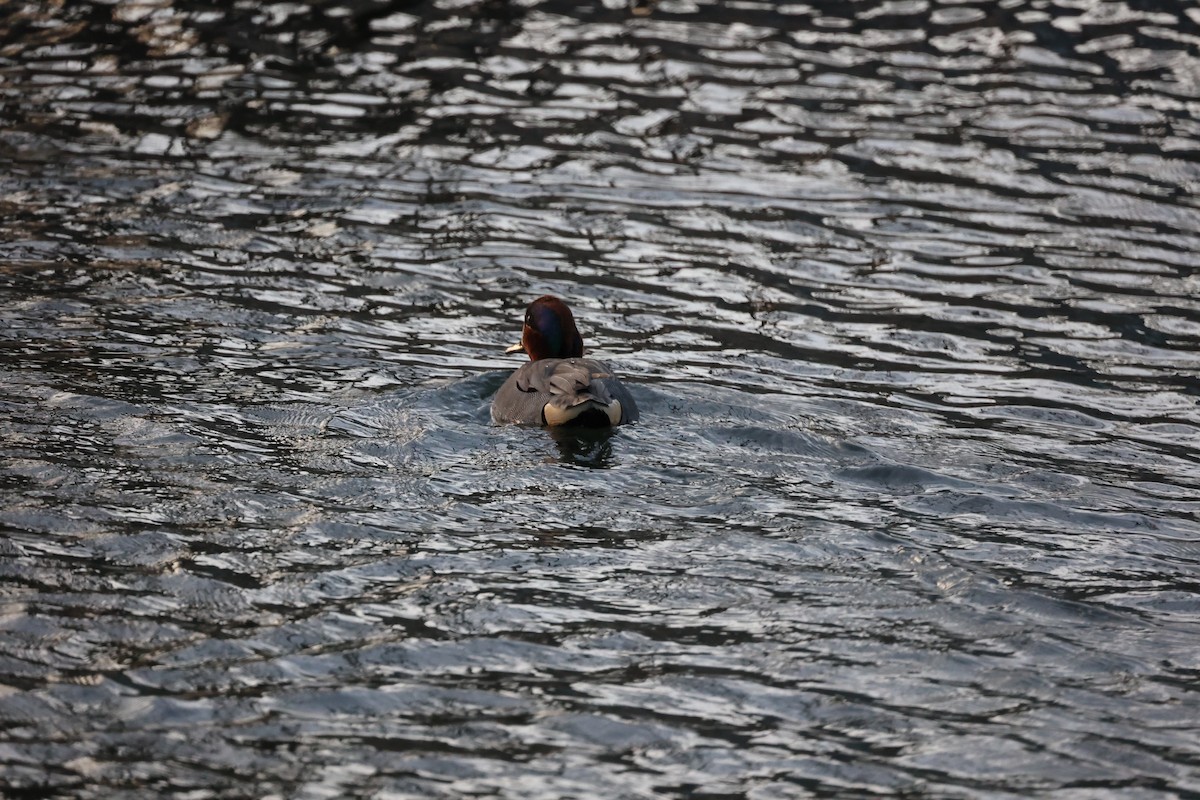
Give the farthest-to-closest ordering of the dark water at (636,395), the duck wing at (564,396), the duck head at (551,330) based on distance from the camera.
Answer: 1. the duck head at (551,330)
2. the duck wing at (564,396)
3. the dark water at (636,395)

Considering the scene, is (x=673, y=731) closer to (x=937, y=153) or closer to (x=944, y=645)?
(x=944, y=645)

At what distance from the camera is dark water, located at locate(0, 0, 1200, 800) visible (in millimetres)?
6383

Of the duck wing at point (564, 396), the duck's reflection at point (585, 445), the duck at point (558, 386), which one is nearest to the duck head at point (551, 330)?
the duck at point (558, 386)

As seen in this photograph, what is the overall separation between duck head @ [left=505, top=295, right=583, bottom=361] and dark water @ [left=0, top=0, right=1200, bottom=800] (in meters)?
0.48

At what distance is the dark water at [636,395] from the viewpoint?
6.38 meters

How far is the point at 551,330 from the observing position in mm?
11000

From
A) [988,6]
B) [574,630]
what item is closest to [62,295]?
[574,630]

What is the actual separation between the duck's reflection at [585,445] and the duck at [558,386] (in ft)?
0.26

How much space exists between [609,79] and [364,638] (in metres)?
12.5

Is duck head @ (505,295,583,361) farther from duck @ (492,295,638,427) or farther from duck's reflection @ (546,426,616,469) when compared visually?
duck's reflection @ (546,426,616,469)

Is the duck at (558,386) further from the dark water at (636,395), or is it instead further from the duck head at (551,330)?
the dark water at (636,395)

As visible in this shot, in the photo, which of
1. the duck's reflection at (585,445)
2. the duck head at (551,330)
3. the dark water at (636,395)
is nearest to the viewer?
the dark water at (636,395)

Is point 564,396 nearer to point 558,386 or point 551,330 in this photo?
point 558,386

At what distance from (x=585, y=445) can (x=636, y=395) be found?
1.00 metres
